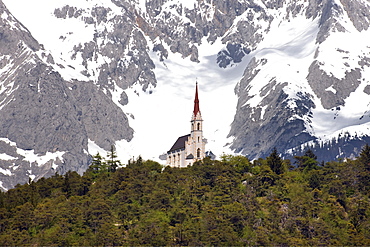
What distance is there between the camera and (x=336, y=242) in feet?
646

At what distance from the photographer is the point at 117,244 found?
198 meters

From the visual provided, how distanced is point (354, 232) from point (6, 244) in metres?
79.6

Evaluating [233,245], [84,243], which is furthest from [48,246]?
[233,245]

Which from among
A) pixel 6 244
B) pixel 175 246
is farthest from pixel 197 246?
pixel 6 244

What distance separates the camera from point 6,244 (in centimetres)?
19988

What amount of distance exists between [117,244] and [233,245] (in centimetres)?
2646

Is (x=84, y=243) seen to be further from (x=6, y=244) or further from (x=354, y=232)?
(x=354, y=232)

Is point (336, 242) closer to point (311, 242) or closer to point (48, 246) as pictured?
point (311, 242)

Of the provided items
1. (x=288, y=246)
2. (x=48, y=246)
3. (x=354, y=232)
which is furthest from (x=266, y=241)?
(x=48, y=246)

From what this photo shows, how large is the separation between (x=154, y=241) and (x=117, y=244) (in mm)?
8416

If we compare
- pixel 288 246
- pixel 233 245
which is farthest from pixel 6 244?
pixel 288 246

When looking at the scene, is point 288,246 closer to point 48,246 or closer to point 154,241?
point 154,241

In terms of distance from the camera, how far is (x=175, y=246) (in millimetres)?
198750

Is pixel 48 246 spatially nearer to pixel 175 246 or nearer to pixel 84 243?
pixel 84 243
